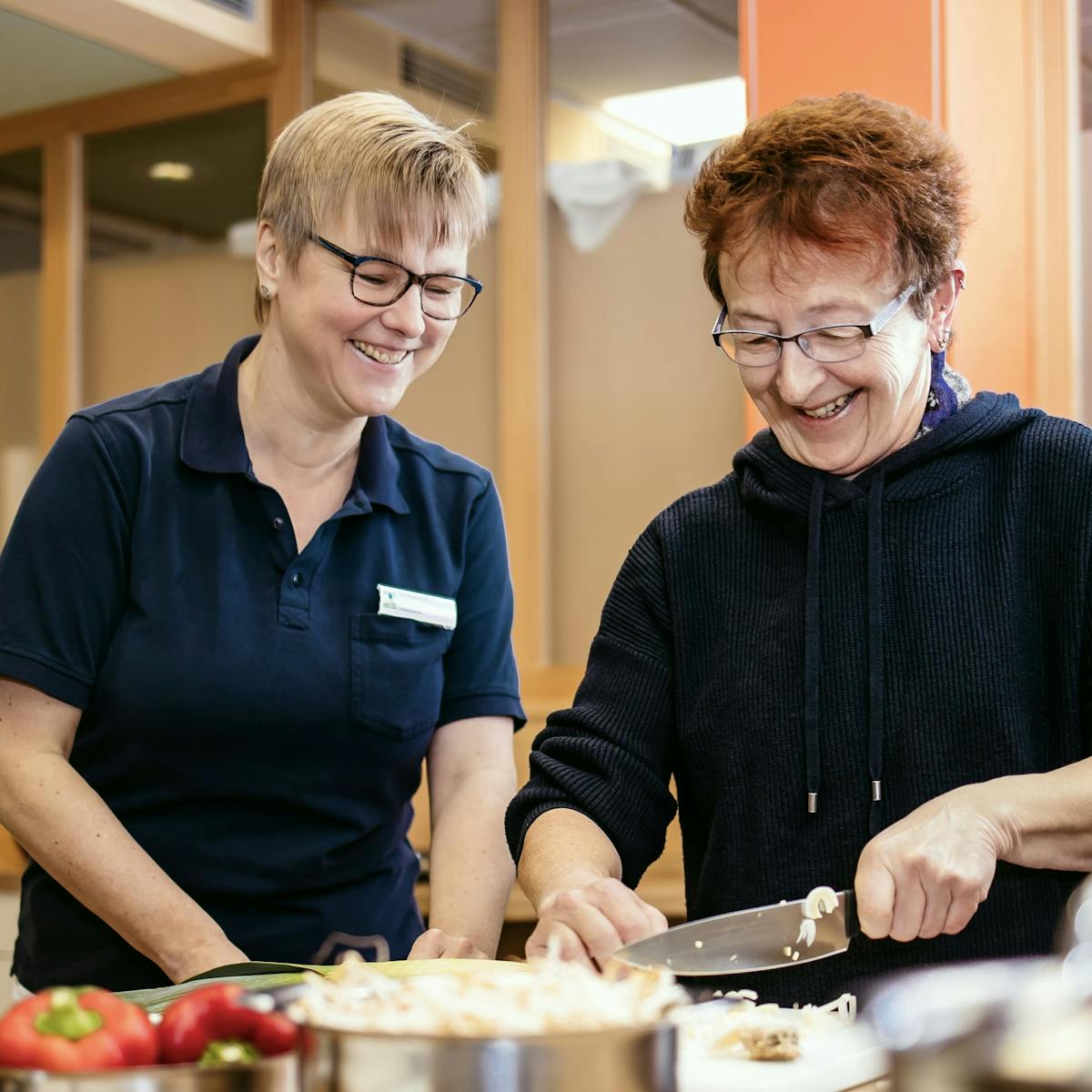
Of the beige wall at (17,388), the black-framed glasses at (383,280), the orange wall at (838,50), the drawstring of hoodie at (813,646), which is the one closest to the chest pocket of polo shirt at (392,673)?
the black-framed glasses at (383,280)

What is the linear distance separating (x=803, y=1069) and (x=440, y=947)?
1.85ft

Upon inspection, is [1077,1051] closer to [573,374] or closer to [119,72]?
[573,374]

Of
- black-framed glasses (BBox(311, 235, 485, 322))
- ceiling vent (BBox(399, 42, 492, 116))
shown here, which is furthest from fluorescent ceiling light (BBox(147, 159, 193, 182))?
black-framed glasses (BBox(311, 235, 485, 322))

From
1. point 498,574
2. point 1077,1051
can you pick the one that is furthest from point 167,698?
point 1077,1051

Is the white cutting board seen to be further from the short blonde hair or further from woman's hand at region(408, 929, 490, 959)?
the short blonde hair

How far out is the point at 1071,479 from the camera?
1414mm

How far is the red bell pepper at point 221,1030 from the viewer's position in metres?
0.81

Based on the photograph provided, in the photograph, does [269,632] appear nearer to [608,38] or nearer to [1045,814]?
[1045,814]

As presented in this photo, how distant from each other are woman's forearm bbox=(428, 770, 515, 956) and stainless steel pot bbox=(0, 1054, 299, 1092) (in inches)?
34.9

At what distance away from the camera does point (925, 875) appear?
120 centimetres

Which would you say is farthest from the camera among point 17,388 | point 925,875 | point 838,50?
point 17,388

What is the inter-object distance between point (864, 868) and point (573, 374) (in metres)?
2.66

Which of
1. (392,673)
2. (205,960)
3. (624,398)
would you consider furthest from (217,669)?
(624,398)

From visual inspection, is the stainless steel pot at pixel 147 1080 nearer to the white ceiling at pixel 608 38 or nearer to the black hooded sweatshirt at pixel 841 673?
the black hooded sweatshirt at pixel 841 673
